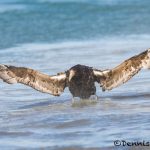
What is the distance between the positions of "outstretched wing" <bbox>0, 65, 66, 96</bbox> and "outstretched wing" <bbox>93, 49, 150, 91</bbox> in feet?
1.97

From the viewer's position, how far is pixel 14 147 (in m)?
9.66

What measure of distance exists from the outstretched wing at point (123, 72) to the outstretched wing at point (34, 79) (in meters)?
0.60

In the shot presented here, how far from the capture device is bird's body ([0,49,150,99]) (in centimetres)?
1281

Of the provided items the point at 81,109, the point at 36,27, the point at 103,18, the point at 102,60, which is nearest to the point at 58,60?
the point at 102,60

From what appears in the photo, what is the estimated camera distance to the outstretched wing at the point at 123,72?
1289 centimetres

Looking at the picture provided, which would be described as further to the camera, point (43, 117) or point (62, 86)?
point (62, 86)

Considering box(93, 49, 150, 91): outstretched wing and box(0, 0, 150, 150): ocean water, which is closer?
box(0, 0, 150, 150): ocean water

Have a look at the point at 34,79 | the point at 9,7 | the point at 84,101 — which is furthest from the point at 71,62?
the point at 9,7

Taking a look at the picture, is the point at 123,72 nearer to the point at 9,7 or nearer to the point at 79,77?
the point at 79,77

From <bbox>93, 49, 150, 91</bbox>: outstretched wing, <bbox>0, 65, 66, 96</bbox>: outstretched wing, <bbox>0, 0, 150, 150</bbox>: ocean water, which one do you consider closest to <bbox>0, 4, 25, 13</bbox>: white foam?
<bbox>0, 0, 150, 150</bbox>: ocean water

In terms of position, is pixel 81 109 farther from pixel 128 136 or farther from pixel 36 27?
pixel 36 27

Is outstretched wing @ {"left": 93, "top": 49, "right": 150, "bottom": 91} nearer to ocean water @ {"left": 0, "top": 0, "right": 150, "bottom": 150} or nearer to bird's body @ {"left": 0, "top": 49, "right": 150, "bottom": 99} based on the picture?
bird's body @ {"left": 0, "top": 49, "right": 150, "bottom": 99}

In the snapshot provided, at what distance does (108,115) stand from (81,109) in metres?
0.77

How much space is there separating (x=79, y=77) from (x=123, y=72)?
0.73 metres
